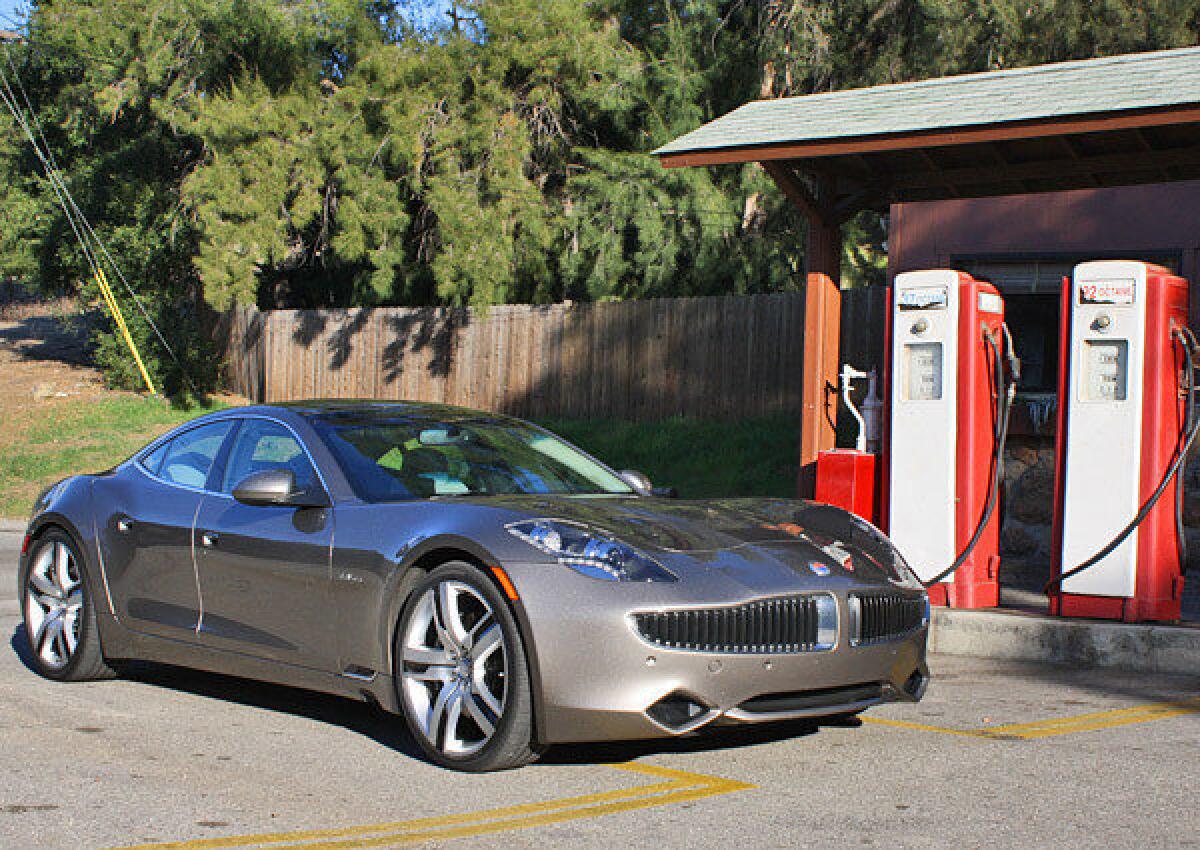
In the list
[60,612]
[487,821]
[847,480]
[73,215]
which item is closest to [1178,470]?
[847,480]

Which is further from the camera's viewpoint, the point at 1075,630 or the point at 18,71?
the point at 18,71

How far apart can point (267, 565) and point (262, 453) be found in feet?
2.15

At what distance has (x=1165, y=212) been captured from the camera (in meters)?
12.3

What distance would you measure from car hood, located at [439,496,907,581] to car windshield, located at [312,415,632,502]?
34 centimetres

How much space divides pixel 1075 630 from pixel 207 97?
74.5ft

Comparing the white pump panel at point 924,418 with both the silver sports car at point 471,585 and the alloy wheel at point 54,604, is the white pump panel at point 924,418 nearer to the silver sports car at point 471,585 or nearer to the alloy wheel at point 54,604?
the silver sports car at point 471,585

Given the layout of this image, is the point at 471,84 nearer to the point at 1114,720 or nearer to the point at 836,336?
the point at 836,336

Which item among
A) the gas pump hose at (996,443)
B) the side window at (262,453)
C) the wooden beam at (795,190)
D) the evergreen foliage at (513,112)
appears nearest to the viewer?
the side window at (262,453)

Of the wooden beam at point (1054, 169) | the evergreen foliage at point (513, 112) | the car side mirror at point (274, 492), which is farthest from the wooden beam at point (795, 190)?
the evergreen foliage at point (513, 112)

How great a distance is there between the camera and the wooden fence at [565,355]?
66.6 feet

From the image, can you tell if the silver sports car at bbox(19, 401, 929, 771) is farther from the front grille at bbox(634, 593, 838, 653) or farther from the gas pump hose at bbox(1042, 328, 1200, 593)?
the gas pump hose at bbox(1042, 328, 1200, 593)

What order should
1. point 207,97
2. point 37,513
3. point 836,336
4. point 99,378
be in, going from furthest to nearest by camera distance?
point 99,378 → point 207,97 → point 836,336 → point 37,513

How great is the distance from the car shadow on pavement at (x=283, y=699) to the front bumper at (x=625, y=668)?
2.83 feet

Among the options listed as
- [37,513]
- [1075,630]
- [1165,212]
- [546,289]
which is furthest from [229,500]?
[546,289]
